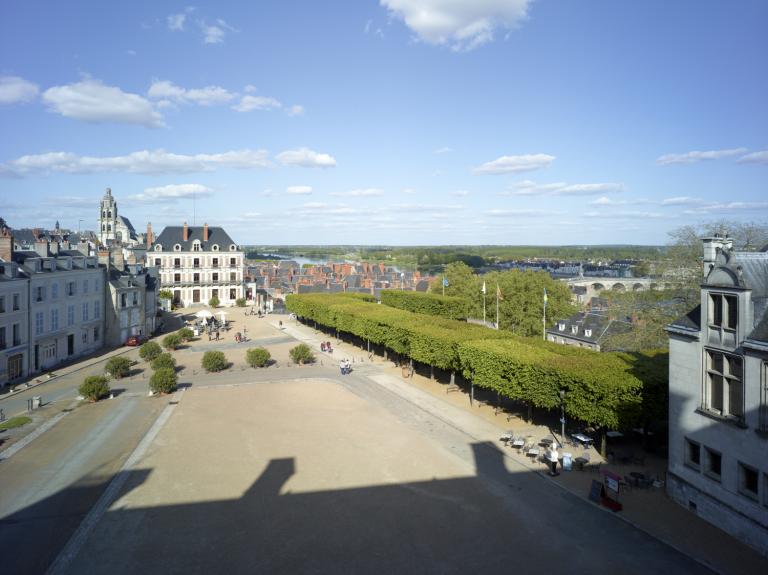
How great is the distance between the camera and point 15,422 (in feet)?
88.8

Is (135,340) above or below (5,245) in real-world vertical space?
below

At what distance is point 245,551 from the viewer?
15.6 meters

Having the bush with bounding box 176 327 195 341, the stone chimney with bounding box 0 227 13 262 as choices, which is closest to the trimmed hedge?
the bush with bounding box 176 327 195 341

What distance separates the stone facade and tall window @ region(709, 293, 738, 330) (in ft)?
0.09

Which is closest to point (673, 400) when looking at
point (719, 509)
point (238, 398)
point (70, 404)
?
point (719, 509)

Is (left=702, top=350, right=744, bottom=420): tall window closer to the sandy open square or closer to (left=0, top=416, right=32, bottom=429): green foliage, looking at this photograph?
the sandy open square

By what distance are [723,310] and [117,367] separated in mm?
38715

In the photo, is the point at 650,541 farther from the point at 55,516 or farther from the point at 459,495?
the point at 55,516

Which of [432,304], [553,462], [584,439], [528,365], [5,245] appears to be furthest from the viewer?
[432,304]

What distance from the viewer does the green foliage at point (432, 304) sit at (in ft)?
193

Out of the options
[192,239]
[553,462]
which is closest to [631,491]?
[553,462]

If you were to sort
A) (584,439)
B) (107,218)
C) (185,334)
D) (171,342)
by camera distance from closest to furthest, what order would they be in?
(584,439)
(171,342)
(185,334)
(107,218)

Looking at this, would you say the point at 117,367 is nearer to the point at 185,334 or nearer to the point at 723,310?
the point at 185,334

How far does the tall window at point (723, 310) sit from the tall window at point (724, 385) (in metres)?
1.05
